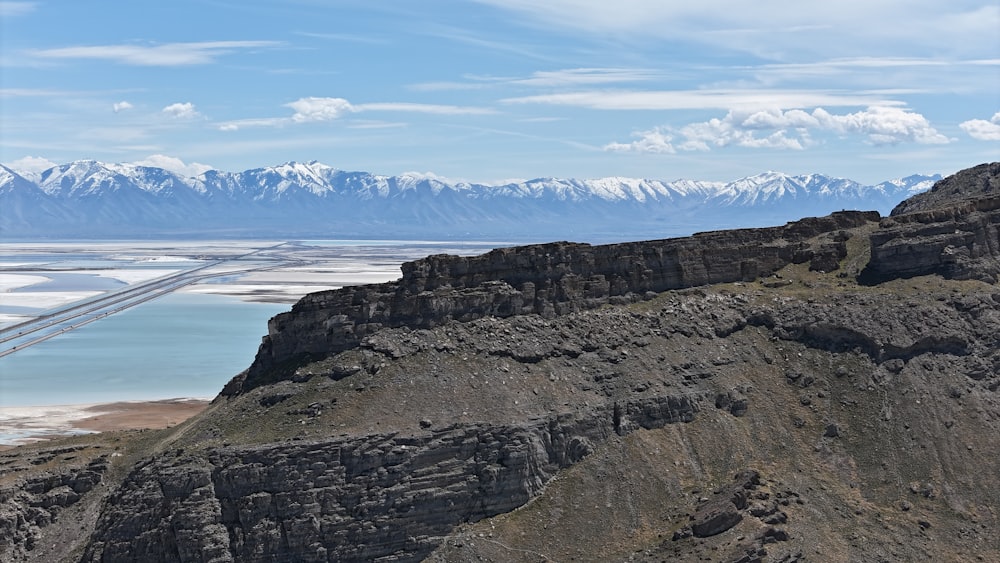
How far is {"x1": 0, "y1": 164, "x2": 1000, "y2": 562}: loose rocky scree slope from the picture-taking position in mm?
60375

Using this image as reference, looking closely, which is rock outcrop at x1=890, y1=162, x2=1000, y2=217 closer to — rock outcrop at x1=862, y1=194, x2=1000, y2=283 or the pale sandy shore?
rock outcrop at x1=862, y1=194, x2=1000, y2=283

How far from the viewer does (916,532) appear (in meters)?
63.7

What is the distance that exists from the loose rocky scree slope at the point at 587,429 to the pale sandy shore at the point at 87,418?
2648 cm

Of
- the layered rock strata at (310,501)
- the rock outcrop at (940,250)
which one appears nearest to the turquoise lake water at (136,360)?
the layered rock strata at (310,501)

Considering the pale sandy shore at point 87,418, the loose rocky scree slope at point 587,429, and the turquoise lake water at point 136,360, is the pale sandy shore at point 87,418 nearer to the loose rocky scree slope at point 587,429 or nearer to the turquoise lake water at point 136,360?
the turquoise lake water at point 136,360

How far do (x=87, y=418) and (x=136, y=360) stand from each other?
40.0 m

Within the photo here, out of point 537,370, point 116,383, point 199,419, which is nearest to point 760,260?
point 537,370

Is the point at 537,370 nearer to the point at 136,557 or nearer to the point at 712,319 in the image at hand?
the point at 712,319

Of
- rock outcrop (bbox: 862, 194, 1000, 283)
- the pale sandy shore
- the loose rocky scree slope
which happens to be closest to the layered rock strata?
the loose rocky scree slope

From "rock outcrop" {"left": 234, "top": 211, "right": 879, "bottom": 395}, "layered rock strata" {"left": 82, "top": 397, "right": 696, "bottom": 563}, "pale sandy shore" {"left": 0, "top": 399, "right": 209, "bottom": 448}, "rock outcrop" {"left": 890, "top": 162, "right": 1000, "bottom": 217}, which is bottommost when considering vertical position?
"pale sandy shore" {"left": 0, "top": 399, "right": 209, "bottom": 448}

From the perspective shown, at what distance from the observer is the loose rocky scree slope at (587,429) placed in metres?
60.4

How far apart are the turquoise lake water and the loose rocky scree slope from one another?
48.5m

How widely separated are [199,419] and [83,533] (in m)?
8.29

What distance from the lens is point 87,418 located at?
108 m
